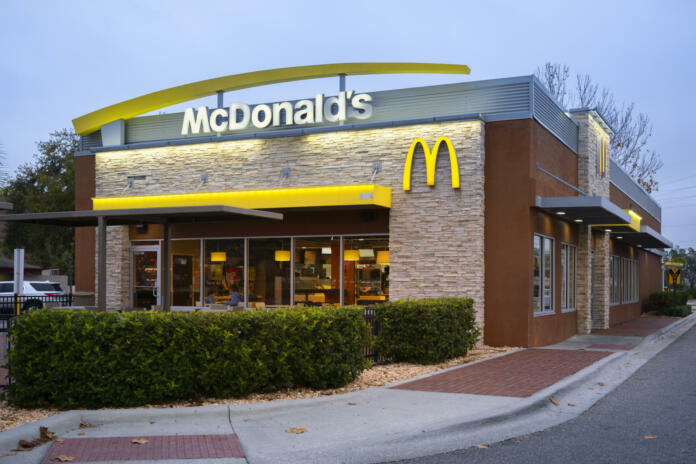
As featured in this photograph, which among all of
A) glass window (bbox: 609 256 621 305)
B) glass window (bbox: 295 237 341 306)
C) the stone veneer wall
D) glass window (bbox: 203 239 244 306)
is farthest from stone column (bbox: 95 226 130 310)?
glass window (bbox: 609 256 621 305)

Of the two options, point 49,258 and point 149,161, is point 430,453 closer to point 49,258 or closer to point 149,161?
point 149,161

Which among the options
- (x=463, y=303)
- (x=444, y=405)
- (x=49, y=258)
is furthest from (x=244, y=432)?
(x=49, y=258)

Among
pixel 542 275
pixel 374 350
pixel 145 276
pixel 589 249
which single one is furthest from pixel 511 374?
pixel 145 276

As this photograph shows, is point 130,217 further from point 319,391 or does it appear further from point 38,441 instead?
point 38,441

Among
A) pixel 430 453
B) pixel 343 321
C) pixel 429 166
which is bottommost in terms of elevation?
pixel 430 453

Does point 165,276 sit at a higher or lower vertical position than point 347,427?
higher

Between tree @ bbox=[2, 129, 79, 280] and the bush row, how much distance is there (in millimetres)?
39789

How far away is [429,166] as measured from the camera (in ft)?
54.3

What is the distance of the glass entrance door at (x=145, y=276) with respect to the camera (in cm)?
2022

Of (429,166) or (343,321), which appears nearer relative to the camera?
(343,321)

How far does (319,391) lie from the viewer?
948 centimetres

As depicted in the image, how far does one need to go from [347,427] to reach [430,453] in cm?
110

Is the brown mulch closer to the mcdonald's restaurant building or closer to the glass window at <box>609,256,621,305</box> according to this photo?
the mcdonald's restaurant building

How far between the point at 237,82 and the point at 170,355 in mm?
12530
